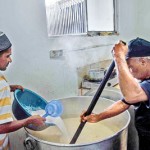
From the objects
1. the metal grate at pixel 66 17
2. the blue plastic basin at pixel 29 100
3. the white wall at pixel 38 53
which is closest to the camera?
the blue plastic basin at pixel 29 100

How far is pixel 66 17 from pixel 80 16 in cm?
25

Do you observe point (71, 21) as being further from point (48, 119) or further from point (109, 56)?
point (48, 119)

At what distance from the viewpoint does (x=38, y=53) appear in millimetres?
1836

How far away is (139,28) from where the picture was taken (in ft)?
11.3

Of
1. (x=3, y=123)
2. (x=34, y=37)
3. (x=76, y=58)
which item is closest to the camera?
(x=3, y=123)

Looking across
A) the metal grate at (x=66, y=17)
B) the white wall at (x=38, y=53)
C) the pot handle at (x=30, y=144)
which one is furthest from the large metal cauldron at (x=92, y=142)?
the metal grate at (x=66, y=17)

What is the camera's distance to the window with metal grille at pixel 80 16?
203 cm

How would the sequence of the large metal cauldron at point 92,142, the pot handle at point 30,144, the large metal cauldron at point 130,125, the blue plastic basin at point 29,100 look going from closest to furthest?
the large metal cauldron at point 92,142, the pot handle at point 30,144, the blue plastic basin at point 29,100, the large metal cauldron at point 130,125

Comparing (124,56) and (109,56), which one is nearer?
(124,56)

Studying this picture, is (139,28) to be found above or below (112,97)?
above

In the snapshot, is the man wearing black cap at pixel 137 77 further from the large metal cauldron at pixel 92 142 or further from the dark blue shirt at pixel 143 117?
the large metal cauldron at pixel 92 142

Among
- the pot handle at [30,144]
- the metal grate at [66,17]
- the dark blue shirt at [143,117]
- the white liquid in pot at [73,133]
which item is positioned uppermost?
the metal grate at [66,17]

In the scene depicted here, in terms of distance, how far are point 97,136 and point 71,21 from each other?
1.26 metres

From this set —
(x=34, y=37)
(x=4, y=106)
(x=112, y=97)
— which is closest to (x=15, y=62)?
(x=34, y=37)
